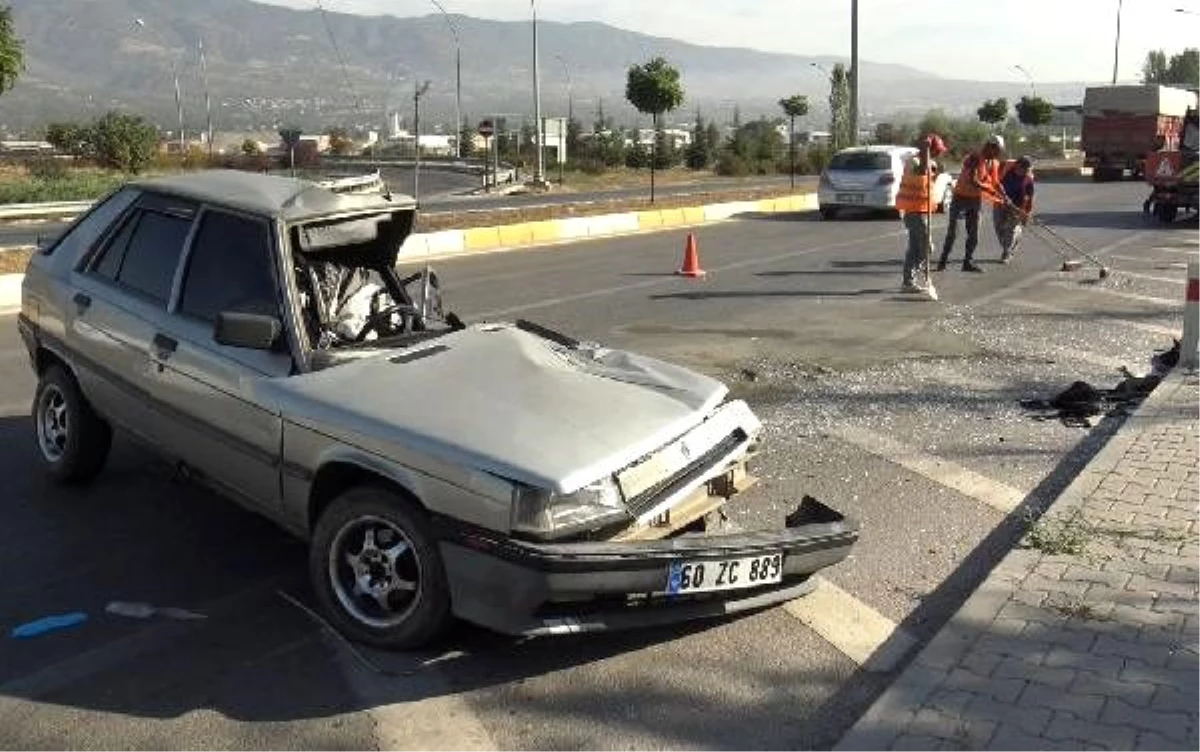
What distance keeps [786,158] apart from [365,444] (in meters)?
49.6

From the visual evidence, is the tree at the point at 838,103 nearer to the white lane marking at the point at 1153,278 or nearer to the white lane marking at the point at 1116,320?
the white lane marking at the point at 1153,278

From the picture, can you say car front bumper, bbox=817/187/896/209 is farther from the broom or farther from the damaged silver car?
the damaged silver car

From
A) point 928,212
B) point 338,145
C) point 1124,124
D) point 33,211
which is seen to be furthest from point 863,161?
point 338,145

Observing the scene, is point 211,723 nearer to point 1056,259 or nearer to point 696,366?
point 696,366

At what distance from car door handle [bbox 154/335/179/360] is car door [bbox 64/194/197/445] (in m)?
0.06

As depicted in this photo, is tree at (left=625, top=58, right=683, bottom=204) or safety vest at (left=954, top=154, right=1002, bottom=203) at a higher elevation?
tree at (left=625, top=58, right=683, bottom=204)

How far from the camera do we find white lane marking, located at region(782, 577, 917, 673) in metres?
4.01

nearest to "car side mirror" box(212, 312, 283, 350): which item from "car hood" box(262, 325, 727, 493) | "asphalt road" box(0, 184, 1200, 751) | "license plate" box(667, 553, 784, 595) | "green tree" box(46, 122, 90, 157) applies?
"car hood" box(262, 325, 727, 493)

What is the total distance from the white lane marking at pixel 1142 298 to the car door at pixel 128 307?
10460 mm

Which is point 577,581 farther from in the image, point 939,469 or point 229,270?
point 939,469

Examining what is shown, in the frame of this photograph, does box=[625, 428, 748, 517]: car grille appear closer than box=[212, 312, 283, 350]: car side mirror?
Yes

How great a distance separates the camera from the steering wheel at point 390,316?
16.3 ft

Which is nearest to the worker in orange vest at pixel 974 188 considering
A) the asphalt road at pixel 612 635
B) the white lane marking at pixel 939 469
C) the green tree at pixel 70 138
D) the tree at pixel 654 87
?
the asphalt road at pixel 612 635

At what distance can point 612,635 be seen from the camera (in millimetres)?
4113
